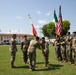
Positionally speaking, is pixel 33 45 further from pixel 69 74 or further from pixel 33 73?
pixel 69 74

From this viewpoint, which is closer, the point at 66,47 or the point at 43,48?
the point at 43,48

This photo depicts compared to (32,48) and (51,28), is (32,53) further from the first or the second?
(51,28)

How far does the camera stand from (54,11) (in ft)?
70.2

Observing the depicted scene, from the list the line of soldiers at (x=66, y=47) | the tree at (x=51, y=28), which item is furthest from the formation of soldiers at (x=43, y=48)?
the tree at (x=51, y=28)

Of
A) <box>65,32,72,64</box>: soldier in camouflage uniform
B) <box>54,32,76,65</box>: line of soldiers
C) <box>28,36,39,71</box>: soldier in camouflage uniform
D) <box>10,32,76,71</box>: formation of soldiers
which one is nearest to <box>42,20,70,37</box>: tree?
<box>54,32,76,65</box>: line of soldiers

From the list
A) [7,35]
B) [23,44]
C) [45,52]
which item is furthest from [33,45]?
[7,35]

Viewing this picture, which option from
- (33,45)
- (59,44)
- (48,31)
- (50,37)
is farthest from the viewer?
(50,37)

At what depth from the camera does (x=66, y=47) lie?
16.1 m

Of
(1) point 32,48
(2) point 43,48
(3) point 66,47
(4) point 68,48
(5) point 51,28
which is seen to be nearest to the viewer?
(1) point 32,48

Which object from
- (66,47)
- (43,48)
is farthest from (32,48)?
(66,47)

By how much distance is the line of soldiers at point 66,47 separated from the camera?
15219 millimetres

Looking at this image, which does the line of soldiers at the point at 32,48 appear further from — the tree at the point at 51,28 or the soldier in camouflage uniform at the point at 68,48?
the tree at the point at 51,28

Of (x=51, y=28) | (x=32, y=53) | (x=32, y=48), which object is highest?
(x=51, y=28)

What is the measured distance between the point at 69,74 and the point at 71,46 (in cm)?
443
